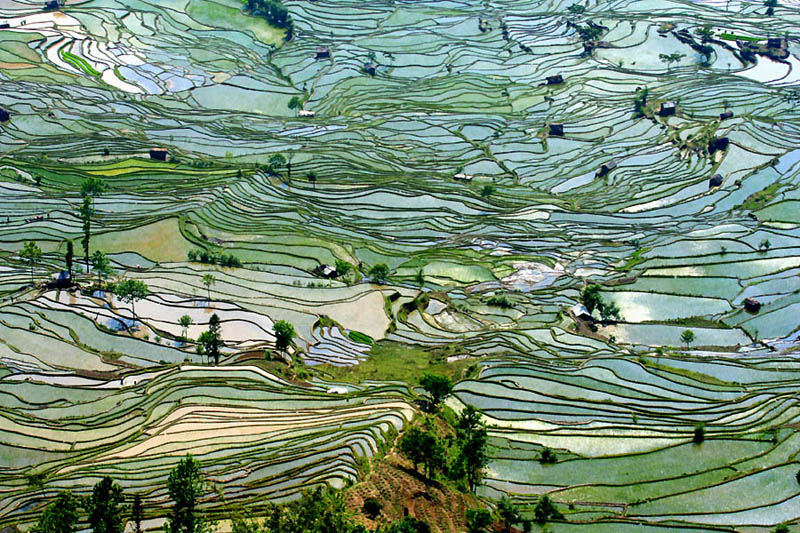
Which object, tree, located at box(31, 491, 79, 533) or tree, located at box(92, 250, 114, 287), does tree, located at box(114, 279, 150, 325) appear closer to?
tree, located at box(92, 250, 114, 287)

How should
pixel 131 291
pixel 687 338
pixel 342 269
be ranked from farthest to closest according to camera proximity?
pixel 342 269, pixel 131 291, pixel 687 338

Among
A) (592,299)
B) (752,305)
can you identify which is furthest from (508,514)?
(752,305)

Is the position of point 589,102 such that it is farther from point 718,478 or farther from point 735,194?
point 718,478

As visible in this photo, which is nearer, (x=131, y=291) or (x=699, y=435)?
(x=699, y=435)

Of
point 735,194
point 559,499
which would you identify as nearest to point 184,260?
point 559,499

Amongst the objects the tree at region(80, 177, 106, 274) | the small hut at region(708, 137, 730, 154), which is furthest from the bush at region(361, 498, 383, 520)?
the small hut at region(708, 137, 730, 154)

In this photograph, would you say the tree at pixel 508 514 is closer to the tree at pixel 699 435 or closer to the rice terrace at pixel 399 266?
the rice terrace at pixel 399 266

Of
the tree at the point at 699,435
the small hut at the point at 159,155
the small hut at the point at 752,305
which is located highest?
the small hut at the point at 159,155

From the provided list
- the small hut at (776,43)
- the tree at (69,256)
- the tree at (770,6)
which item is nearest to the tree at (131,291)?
the tree at (69,256)

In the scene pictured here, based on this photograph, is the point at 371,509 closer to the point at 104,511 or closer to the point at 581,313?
the point at 104,511
